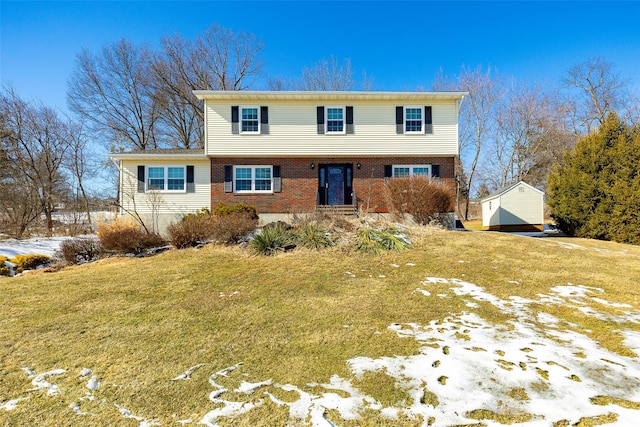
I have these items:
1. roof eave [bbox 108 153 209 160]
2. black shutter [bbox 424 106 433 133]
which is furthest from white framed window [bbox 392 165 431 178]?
roof eave [bbox 108 153 209 160]

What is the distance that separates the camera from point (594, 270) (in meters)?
6.49

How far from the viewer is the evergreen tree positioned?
1073 centimetres

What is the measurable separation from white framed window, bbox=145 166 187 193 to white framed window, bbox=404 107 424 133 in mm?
10938

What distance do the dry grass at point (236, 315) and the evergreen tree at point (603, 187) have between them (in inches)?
152

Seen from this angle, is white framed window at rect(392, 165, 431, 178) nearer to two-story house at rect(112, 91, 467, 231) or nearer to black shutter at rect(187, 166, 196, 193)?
two-story house at rect(112, 91, 467, 231)

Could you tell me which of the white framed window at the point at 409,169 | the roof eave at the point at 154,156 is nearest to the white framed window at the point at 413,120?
the white framed window at the point at 409,169

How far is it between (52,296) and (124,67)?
2465 cm

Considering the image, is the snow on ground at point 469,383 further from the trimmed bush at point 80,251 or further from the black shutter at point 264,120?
the black shutter at point 264,120

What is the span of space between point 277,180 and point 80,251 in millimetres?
7967

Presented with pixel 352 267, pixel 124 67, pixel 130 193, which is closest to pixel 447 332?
pixel 352 267

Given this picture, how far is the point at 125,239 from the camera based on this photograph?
872 centimetres

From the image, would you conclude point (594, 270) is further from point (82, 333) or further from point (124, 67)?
point (124, 67)

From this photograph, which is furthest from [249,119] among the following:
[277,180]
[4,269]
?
[4,269]

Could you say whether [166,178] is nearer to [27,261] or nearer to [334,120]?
[27,261]
